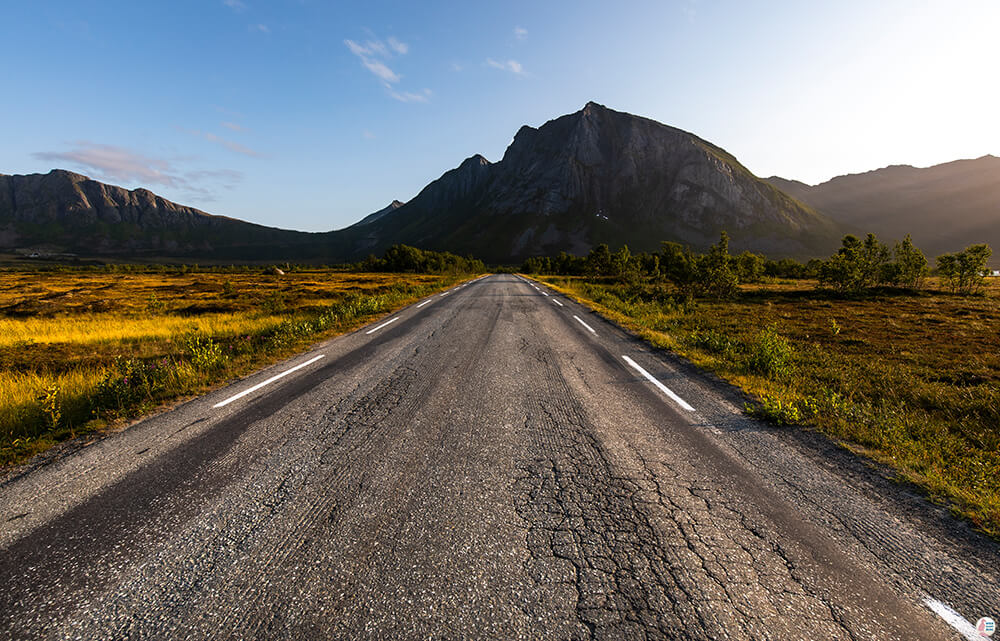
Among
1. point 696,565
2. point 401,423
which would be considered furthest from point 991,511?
point 401,423

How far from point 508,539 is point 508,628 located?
747 mm

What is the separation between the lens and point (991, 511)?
314 centimetres

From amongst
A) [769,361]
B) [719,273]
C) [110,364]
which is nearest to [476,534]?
[769,361]

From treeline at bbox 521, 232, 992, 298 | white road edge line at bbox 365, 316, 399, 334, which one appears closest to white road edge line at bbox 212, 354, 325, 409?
white road edge line at bbox 365, 316, 399, 334

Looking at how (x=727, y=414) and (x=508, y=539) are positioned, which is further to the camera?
(x=727, y=414)

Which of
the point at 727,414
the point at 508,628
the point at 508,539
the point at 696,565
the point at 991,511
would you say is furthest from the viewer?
the point at 727,414

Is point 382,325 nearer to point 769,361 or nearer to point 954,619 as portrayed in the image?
point 769,361

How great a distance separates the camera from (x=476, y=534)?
2887mm

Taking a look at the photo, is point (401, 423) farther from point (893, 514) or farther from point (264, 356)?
point (264, 356)

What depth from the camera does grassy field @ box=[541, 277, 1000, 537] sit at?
407 centimetres

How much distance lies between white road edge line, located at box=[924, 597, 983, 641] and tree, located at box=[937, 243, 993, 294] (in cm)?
4957

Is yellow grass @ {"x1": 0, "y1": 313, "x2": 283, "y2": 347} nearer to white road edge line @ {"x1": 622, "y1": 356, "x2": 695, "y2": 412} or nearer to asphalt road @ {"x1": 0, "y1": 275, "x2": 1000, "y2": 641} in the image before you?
asphalt road @ {"x1": 0, "y1": 275, "x2": 1000, "y2": 641}

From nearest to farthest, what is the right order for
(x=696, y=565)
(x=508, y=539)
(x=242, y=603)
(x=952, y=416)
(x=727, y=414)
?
1. (x=242, y=603)
2. (x=696, y=565)
3. (x=508, y=539)
4. (x=727, y=414)
5. (x=952, y=416)

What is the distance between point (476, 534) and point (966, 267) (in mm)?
51496
